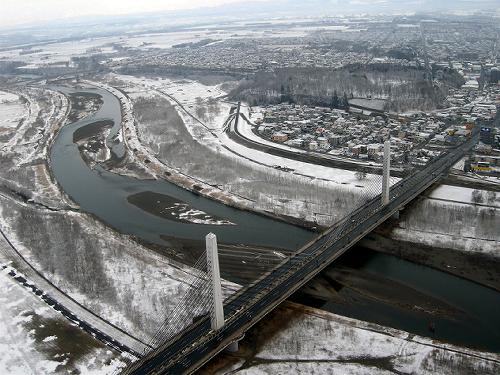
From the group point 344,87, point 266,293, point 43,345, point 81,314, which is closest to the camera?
point 43,345

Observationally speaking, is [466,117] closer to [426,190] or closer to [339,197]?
[426,190]

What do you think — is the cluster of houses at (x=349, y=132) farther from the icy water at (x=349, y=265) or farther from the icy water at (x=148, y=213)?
the icy water at (x=349, y=265)

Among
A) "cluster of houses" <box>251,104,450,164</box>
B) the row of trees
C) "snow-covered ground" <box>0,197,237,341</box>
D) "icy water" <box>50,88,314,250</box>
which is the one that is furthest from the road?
the row of trees

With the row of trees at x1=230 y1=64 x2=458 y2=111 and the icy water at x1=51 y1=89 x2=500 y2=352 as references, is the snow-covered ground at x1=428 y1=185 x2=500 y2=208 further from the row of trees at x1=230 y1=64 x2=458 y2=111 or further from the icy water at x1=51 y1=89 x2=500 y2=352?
the row of trees at x1=230 y1=64 x2=458 y2=111

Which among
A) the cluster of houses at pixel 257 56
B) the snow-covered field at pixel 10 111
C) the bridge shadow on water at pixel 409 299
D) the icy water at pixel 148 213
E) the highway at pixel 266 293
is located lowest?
the bridge shadow on water at pixel 409 299

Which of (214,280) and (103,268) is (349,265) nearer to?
(214,280)

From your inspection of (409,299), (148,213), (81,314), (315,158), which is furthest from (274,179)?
(81,314)

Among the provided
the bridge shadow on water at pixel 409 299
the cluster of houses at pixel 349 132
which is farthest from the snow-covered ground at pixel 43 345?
the cluster of houses at pixel 349 132
